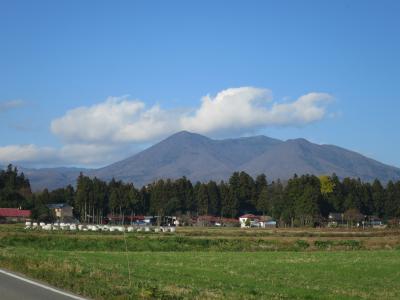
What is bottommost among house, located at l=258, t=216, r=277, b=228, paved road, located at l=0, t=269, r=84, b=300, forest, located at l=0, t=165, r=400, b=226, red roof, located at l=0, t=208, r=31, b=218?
house, located at l=258, t=216, r=277, b=228

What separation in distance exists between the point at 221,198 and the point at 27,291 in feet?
454

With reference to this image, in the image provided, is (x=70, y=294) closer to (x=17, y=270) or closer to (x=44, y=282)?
(x=44, y=282)

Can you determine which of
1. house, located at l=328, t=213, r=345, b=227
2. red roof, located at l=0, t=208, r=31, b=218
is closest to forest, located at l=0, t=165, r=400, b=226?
house, located at l=328, t=213, r=345, b=227

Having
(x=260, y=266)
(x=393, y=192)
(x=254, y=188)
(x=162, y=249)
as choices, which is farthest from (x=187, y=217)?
(x=260, y=266)

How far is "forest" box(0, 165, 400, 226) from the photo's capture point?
13462 centimetres

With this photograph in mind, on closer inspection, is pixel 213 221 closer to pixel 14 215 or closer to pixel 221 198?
pixel 221 198

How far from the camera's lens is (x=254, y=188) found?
155 m

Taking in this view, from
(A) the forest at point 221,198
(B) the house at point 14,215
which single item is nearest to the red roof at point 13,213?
(B) the house at point 14,215

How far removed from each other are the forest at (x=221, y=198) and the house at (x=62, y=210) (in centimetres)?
197

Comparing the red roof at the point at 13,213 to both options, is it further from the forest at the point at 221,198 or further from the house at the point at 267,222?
the house at the point at 267,222

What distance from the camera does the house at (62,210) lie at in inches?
5460

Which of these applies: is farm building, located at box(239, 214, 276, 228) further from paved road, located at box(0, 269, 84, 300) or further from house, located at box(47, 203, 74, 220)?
paved road, located at box(0, 269, 84, 300)

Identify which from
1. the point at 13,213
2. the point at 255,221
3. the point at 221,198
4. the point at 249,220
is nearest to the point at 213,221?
the point at 221,198

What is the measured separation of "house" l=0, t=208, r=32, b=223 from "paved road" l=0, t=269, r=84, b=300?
11349cm
